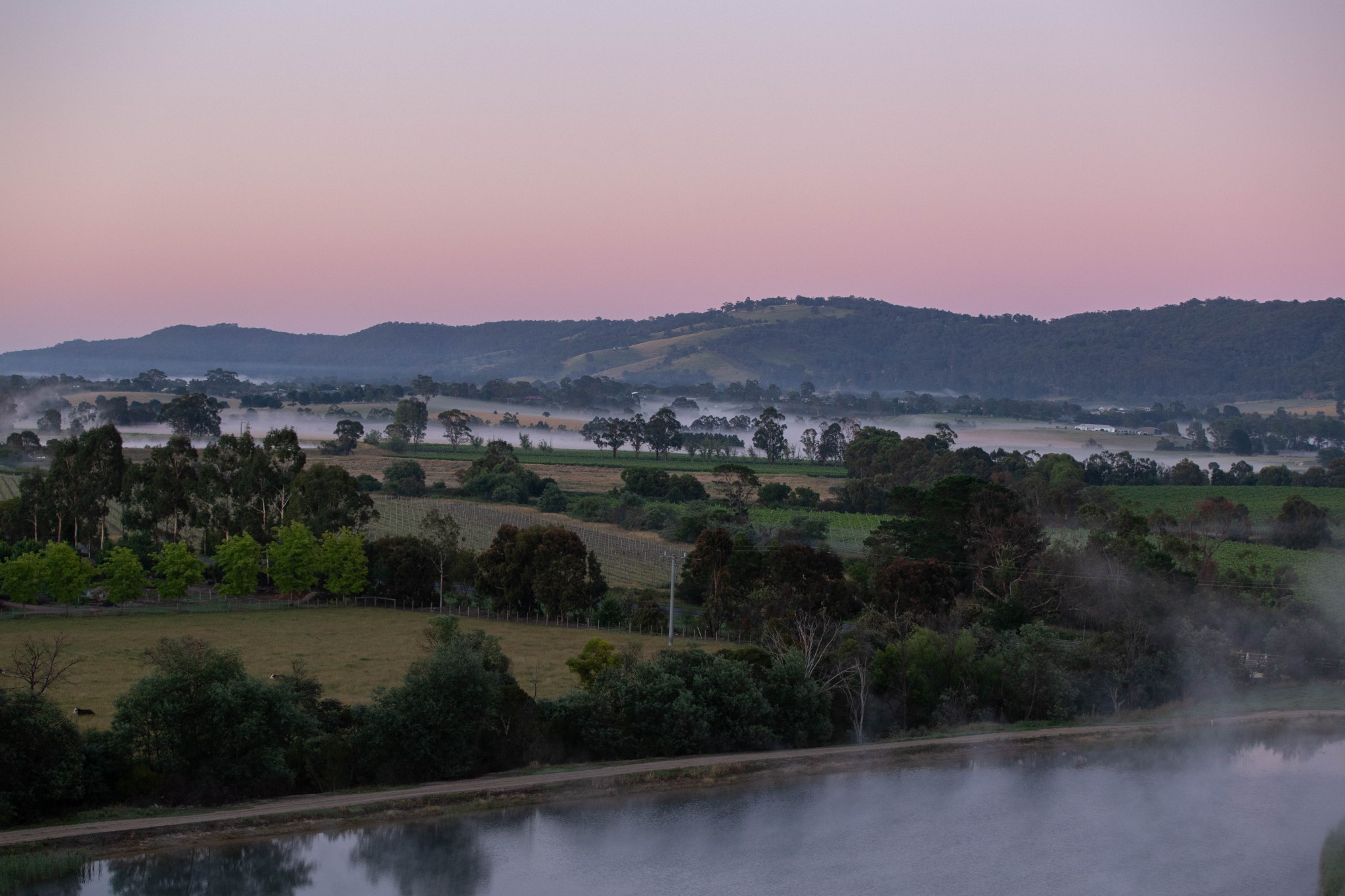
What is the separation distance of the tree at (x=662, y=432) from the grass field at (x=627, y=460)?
3.17 ft

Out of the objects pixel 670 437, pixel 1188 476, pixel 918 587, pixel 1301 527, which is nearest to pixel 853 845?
pixel 918 587

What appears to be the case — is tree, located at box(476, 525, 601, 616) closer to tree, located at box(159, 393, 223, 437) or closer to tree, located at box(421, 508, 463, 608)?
tree, located at box(421, 508, 463, 608)

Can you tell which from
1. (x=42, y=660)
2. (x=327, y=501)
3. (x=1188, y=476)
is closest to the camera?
(x=42, y=660)

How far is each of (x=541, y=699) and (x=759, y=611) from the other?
11097 mm

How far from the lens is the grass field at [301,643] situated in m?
25.1

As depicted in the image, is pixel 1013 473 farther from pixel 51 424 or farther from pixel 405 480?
pixel 51 424

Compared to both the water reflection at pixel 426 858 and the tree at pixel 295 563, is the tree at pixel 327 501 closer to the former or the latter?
the tree at pixel 295 563

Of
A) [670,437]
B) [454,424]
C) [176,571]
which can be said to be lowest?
[176,571]

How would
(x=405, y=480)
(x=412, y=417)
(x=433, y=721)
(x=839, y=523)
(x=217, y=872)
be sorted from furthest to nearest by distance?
(x=412, y=417)
(x=405, y=480)
(x=839, y=523)
(x=433, y=721)
(x=217, y=872)

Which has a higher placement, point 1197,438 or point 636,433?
point 636,433

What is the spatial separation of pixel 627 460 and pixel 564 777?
73737 millimetres

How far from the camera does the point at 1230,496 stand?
70.4 metres

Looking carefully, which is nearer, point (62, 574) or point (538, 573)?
point (62, 574)

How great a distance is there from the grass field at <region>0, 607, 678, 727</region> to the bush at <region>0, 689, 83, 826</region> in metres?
4.10
